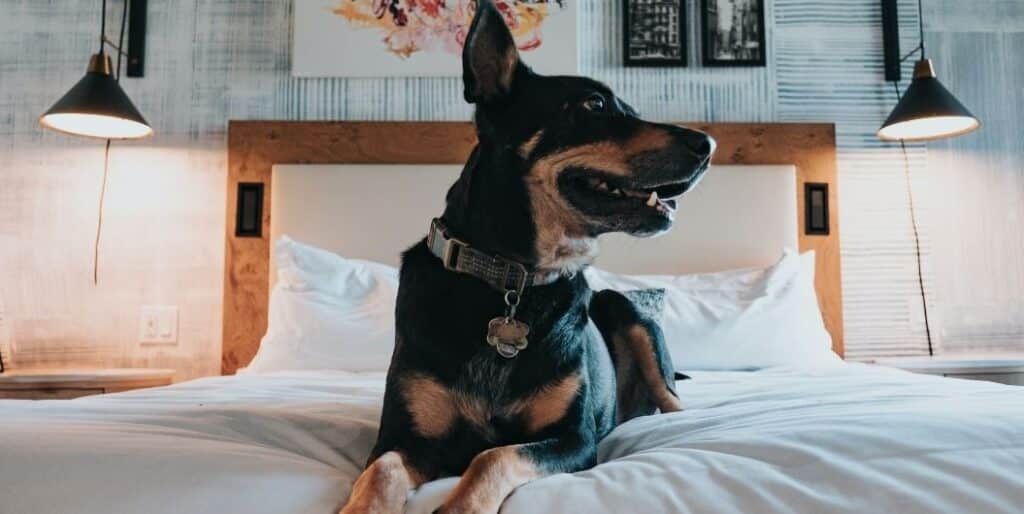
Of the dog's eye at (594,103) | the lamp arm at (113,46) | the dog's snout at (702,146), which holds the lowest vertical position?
the dog's snout at (702,146)

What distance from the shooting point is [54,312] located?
2.86 m

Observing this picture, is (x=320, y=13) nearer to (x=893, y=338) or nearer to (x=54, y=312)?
(x=54, y=312)

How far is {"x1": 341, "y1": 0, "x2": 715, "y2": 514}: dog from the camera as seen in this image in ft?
3.72

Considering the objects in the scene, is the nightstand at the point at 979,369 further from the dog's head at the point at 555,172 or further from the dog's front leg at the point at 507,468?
the dog's front leg at the point at 507,468

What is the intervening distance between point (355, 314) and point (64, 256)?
131cm

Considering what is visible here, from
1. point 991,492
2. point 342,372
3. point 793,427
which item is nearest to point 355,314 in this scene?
point 342,372

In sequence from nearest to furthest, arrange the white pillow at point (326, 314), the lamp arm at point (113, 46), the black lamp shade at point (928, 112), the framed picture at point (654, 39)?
the white pillow at point (326, 314)
the black lamp shade at point (928, 112)
the lamp arm at point (113, 46)
the framed picture at point (654, 39)

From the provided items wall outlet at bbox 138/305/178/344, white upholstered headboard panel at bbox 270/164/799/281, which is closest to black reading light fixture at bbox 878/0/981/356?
white upholstered headboard panel at bbox 270/164/799/281

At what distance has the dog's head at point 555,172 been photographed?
3.96ft

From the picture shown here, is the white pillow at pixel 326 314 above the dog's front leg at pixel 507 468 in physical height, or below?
above

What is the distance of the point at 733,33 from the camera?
301 centimetres

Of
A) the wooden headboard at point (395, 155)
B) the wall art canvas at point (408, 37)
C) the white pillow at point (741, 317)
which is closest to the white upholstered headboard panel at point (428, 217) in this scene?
the wooden headboard at point (395, 155)

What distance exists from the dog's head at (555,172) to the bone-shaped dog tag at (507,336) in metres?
0.12

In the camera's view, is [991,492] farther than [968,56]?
No
